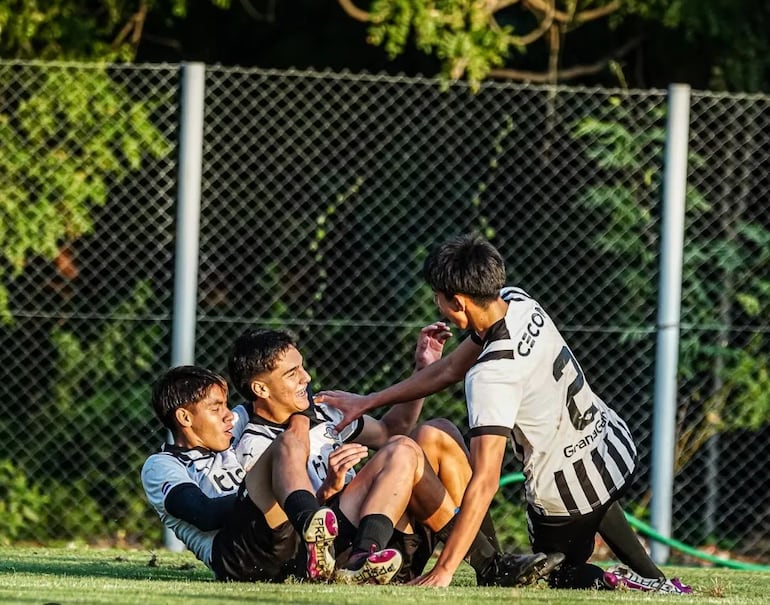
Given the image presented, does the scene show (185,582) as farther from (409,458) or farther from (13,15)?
(13,15)

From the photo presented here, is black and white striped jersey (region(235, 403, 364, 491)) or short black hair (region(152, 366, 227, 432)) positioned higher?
short black hair (region(152, 366, 227, 432))

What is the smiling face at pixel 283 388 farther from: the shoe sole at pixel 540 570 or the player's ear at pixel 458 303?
the shoe sole at pixel 540 570

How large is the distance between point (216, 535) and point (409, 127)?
3555mm

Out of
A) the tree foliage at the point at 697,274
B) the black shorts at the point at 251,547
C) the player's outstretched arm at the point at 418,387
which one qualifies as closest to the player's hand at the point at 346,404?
the player's outstretched arm at the point at 418,387

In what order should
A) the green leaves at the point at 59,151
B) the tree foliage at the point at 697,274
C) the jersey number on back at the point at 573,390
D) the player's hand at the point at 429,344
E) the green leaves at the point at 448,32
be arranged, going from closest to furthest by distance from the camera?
the jersey number on back at the point at 573,390 < the player's hand at the point at 429,344 < the green leaves at the point at 59,151 < the tree foliage at the point at 697,274 < the green leaves at the point at 448,32

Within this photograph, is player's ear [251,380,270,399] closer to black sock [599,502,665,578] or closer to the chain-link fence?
black sock [599,502,665,578]

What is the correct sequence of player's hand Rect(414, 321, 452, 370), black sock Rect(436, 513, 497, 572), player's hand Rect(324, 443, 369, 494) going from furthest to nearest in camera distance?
player's hand Rect(414, 321, 452, 370)
black sock Rect(436, 513, 497, 572)
player's hand Rect(324, 443, 369, 494)

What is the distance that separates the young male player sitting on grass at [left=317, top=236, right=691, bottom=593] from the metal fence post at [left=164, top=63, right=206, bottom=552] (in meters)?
2.21

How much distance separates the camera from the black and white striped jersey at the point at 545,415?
462 centimetres

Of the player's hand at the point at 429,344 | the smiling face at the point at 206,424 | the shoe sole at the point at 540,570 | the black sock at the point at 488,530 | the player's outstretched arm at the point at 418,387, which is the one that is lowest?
the shoe sole at the point at 540,570

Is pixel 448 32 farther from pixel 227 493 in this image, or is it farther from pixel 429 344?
pixel 227 493

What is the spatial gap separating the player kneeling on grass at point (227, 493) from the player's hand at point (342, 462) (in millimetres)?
100

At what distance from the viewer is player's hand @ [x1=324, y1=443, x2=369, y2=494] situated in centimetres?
457

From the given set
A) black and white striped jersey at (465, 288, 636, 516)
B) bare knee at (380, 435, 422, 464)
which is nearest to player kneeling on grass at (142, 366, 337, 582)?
bare knee at (380, 435, 422, 464)
